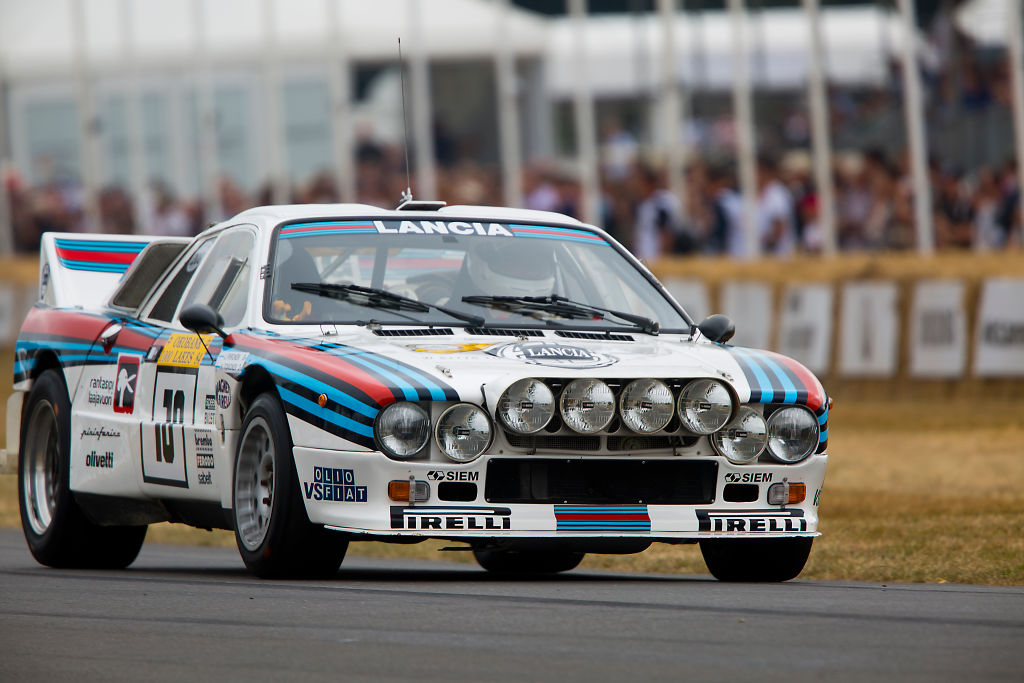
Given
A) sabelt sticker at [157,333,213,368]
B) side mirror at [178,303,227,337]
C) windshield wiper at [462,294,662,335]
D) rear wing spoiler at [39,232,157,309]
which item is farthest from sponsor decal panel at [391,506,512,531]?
rear wing spoiler at [39,232,157,309]

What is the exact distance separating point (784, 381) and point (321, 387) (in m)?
1.82

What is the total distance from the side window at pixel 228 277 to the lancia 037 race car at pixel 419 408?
0.02 metres

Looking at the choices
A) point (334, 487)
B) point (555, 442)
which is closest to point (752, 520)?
point (555, 442)

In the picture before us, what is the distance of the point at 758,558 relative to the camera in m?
8.52

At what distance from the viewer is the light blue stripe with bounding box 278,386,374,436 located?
770cm

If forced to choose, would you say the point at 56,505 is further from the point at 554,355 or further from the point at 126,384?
the point at 554,355

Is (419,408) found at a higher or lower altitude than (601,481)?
higher

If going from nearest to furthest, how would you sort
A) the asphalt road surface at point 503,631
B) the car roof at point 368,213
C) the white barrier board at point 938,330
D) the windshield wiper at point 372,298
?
1. the asphalt road surface at point 503,631
2. the windshield wiper at point 372,298
3. the car roof at point 368,213
4. the white barrier board at point 938,330

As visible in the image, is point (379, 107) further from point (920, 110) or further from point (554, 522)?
point (554, 522)

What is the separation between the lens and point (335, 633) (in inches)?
253

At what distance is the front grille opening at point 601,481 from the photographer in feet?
25.6

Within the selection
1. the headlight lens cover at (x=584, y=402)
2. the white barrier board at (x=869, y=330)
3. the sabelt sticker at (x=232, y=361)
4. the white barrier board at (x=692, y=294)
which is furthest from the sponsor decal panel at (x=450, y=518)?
the white barrier board at (x=692, y=294)

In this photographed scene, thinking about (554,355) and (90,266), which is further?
(90,266)

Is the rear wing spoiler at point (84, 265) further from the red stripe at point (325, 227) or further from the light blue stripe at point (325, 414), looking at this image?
the light blue stripe at point (325, 414)
